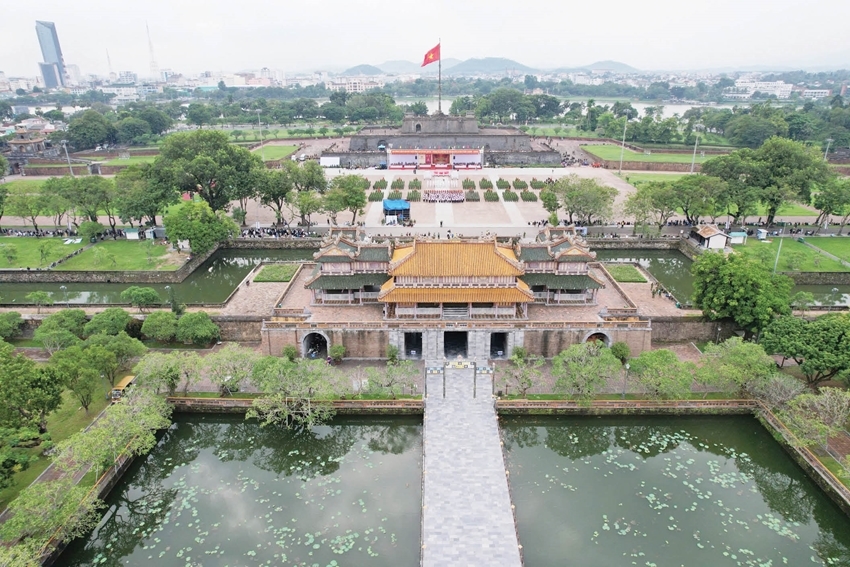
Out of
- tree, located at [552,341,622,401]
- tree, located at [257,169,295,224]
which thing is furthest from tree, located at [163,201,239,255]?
tree, located at [552,341,622,401]

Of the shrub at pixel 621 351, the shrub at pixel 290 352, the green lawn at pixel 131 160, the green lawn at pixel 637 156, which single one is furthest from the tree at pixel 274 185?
the green lawn at pixel 637 156

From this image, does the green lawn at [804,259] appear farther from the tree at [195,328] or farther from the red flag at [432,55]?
the red flag at [432,55]

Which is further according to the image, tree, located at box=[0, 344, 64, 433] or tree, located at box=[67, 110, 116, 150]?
tree, located at box=[67, 110, 116, 150]

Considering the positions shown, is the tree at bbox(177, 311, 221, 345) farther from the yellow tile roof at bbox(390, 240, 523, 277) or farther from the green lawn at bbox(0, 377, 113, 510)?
the yellow tile roof at bbox(390, 240, 523, 277)

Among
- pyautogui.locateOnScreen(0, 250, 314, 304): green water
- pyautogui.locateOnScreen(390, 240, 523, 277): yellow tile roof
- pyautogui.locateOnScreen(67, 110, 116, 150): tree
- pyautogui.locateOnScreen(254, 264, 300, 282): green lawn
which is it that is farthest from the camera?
pyautogui.locateOnScreen(67, 110, 116, 150): tree

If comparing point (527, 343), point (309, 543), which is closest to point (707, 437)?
point (527, 343)

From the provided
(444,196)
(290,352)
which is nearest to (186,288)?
(290,352)

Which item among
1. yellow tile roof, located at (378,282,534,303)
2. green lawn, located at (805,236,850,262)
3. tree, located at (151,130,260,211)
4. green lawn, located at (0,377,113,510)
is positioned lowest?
green lawn, located at (0,377,113,510)
